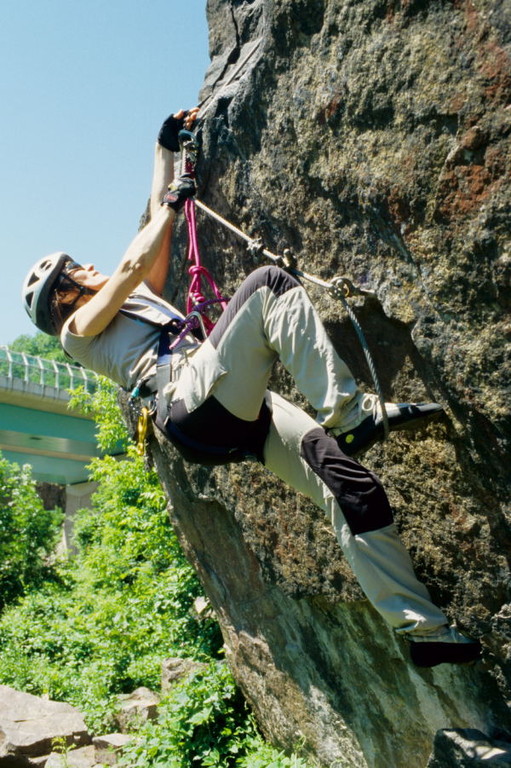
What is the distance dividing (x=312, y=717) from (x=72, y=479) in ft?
63.0

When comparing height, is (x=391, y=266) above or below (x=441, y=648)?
above

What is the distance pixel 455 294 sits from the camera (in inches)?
111

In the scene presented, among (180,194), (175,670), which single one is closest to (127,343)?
(180,194)

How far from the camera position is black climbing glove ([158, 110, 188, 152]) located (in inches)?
167

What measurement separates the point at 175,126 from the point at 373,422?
7.49 feet

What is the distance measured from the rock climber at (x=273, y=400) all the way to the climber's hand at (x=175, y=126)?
0.44 m

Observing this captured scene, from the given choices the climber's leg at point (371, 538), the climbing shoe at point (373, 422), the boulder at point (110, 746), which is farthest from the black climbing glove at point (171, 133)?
the boulder at point (110, 746)

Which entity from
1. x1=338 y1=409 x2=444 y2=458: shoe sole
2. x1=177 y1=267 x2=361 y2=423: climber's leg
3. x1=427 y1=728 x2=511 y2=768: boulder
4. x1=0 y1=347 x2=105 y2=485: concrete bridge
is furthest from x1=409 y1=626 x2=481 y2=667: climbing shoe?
x1=0 y1=347 x2=105 y2=485: concrete bridge

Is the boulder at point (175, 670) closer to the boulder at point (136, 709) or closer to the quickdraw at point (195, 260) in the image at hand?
the boulder at point (136, 709)

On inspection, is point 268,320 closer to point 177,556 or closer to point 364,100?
point 364,100

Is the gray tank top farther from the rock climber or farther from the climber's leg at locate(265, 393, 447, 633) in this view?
the climber's leg at locate(265, 393, 447, 633)

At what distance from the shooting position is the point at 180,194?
3879 mm

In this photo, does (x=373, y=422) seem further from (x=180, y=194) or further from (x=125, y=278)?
(x=180, y=194)

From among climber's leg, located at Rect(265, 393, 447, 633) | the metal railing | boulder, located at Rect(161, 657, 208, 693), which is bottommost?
the metal railing
